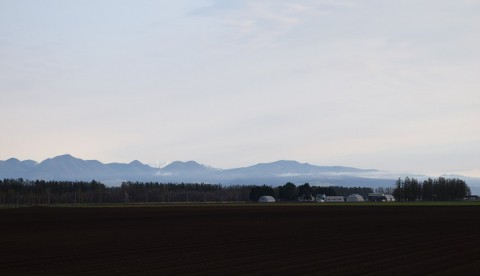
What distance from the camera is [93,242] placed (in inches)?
1650

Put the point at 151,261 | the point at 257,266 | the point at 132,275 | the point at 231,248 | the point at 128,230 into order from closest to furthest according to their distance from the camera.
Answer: the point at 132,275, the point at 257,266, the point at 151,261, the point at 231,248, the point at 128,230

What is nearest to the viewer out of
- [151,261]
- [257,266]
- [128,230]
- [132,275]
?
[132,275]

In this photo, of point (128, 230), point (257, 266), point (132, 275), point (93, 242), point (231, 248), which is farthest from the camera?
point (128, 230)

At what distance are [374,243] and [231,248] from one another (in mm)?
8116

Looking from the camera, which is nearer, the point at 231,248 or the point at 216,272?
the point at 216,272

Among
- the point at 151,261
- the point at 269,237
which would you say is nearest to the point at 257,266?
the point at 151,261

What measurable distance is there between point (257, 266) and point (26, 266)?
9.81 m

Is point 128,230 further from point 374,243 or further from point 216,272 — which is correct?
point 216,272

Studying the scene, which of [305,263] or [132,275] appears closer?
[132,275]

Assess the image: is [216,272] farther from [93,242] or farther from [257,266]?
[93,242]

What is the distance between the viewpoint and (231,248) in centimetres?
3700

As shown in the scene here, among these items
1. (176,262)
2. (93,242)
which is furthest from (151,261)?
(93,242)

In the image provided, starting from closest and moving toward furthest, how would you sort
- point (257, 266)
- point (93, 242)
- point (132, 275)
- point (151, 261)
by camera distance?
1. point (132, 275)
2. point (257, 266)
3. point (151, 261)
4. point (93, 242)

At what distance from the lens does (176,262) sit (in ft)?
102
